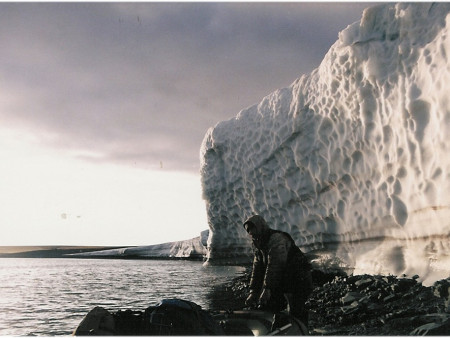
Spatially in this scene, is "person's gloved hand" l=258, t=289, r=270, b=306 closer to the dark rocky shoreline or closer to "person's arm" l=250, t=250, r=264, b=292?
"person's arm" l=250, t=250, r=264, b=292

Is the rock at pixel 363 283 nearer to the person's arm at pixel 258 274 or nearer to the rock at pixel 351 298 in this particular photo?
the rock at pixel 351 298

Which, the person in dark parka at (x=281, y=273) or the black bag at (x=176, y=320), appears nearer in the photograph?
the black bag at (x=176, y=320)

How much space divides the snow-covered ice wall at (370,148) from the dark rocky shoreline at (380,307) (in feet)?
3.18

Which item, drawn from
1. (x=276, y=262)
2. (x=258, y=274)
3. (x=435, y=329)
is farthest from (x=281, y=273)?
(x=435, y=329)

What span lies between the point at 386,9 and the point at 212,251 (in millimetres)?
17007

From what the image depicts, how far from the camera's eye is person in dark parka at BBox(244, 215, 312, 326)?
4.69m

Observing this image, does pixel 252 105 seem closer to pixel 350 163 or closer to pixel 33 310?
pixel 350 163

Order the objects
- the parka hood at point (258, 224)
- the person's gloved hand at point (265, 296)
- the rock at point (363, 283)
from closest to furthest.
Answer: the person's gloved hand at point (265, 296) → the parka hood at point (258, 224) → the rock at point (363, 283)

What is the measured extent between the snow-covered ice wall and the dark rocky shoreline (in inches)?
38.1

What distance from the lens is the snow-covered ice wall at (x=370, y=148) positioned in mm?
9172

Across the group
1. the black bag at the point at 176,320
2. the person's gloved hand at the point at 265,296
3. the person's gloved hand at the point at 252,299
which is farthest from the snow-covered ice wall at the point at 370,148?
the black bag at the point at 176,320

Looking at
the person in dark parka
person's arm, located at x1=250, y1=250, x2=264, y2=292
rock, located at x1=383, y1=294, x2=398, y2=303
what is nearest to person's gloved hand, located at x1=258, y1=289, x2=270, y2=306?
the person in dark parka

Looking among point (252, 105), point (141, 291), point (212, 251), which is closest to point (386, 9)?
point (252, 105)

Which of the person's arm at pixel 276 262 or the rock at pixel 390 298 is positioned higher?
the person's arm at pixel 276 262
